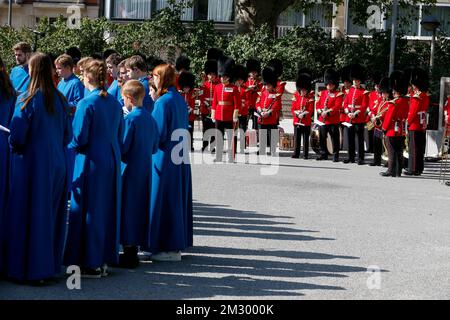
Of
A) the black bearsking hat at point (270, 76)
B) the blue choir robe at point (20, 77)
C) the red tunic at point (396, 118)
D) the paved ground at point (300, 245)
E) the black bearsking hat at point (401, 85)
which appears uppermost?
the black bearsking hat at point (270, 76)

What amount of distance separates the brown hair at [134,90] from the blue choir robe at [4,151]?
0.95m

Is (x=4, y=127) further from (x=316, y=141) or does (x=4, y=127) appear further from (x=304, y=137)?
(x=316, y=141)

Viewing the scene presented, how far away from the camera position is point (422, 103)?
18625mm

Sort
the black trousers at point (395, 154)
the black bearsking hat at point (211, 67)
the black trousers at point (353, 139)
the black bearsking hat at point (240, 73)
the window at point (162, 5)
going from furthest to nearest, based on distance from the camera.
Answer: the window at point (162, 5) → the black bearsking hat at point (240, 73) → the black bearsking hat at point (211, 67) → the black trousers at point (353, 139) → the black trousers at point (395, 154)

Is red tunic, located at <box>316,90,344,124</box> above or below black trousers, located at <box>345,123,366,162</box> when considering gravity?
above

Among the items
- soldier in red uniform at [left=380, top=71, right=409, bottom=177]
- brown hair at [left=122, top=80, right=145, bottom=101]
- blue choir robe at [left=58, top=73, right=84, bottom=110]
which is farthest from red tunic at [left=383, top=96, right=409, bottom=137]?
brown hair at [left=122, top=80, right=145, bottom=101]

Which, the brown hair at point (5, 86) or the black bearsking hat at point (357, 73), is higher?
the black bearsking hat at point (357, 73)

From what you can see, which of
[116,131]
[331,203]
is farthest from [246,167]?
[116,131]

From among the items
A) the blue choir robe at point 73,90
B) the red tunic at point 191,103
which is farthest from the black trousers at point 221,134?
the blue choir robe at point 73,90

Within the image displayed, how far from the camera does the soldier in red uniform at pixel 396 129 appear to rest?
1853cm

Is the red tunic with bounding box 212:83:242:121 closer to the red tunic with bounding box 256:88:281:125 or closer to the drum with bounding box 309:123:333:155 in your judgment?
the red tunic with bounding box 256:88:281:125

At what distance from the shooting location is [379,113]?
19.4 metres

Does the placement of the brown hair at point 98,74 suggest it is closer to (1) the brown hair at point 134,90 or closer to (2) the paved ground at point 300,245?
(1) the brown hair at point 134,90

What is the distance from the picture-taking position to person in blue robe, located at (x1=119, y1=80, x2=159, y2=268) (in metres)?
9.58
